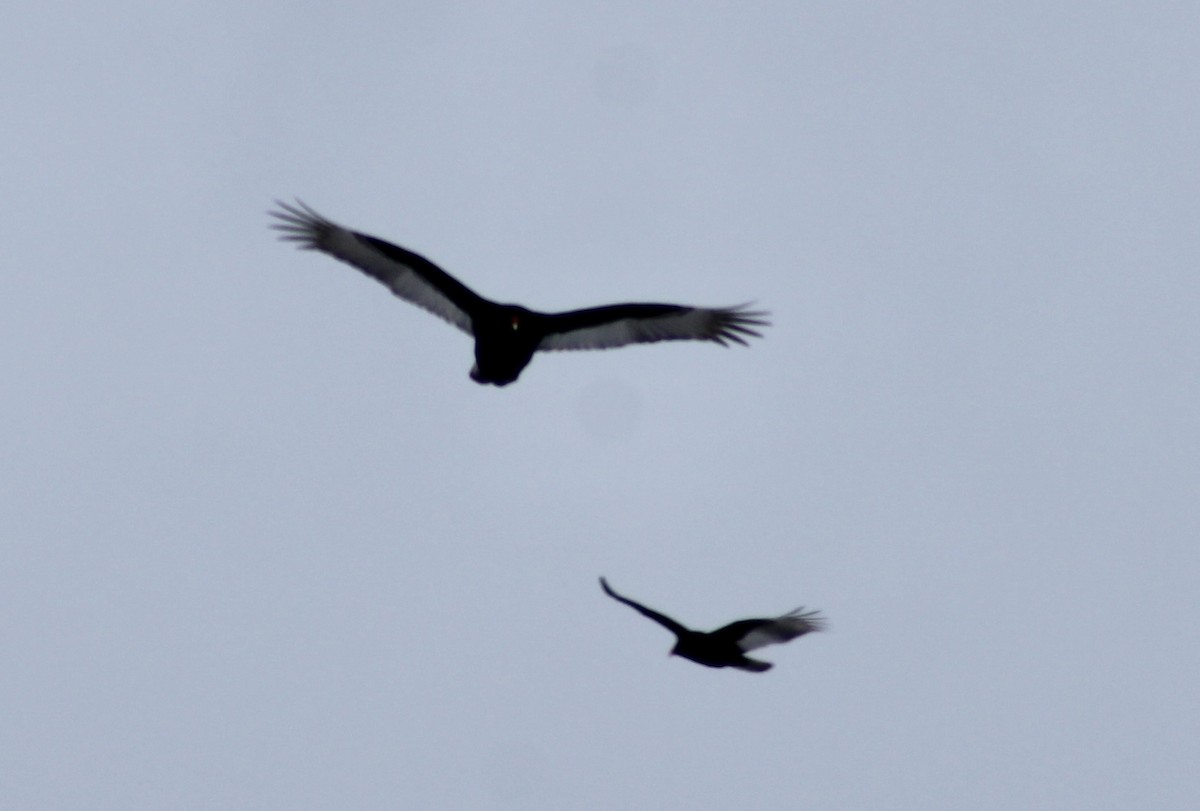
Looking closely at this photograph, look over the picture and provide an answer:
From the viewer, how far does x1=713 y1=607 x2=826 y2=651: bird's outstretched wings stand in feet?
60.6

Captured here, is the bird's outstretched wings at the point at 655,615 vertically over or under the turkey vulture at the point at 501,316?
under

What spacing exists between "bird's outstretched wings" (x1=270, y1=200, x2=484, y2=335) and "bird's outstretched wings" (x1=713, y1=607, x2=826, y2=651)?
5375 millimetres

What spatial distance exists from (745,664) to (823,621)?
1400 mm

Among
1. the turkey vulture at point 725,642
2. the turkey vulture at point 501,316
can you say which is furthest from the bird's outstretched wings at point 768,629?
the turkey vulture at point 501,316

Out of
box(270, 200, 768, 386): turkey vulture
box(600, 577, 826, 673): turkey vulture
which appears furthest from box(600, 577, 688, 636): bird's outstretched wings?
box(270, 200, 768, 386): turkey vulture

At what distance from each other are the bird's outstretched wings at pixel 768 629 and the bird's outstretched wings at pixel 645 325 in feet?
13.0

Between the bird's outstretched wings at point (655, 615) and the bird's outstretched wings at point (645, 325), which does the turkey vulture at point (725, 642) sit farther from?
the bird's outstretched wings at point (645, 325)

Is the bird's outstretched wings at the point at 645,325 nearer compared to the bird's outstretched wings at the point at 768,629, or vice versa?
the bird's outstretched wings at the point at 768,629

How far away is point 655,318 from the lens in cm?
2192

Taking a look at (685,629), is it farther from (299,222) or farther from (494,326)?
(299,222)

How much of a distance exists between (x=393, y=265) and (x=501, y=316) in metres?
1.60

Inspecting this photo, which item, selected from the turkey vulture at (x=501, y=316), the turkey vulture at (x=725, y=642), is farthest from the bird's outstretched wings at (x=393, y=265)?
the turkey vulture at (x=725, y=642)

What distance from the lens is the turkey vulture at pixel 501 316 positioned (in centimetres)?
2091

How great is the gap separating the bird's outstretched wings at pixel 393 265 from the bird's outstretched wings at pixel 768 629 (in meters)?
5.37
